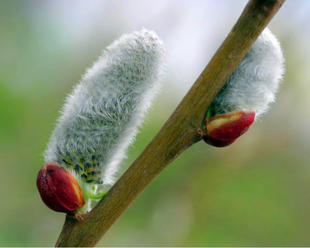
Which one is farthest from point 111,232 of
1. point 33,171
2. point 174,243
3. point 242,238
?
point 242,238

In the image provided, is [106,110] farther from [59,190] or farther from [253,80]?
[253,80]

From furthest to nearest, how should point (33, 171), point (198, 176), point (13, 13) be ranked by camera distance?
point (13, 13) < point (198, 176) < point (33, 171)

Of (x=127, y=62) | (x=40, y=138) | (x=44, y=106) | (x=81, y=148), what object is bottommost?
(x=81, y=148)

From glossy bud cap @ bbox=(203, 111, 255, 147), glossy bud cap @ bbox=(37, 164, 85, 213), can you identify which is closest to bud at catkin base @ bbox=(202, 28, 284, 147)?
glossy bud cap @ bbox=(203, 111, 255, 147)

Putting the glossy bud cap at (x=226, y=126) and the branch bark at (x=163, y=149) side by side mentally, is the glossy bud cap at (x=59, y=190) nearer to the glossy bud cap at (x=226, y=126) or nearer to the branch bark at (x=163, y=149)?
the branch bark at (x=163, y=149)

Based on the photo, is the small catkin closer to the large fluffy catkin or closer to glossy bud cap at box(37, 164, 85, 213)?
the large fluffy catkin

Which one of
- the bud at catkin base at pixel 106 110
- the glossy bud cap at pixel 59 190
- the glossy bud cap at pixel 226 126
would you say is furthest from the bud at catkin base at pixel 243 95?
the glossy bud cap at pixel 59 190

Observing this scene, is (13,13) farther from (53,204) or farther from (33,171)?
(53,204)
